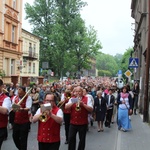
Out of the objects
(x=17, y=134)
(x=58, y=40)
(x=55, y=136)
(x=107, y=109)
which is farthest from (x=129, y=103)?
(x=58, y=40)

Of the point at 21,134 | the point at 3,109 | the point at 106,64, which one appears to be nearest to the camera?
the point at 3,109

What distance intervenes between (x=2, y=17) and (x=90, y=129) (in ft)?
66.3

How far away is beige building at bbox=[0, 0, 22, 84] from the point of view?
29.1 meters

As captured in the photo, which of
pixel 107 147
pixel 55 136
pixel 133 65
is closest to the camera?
pixel 55 136

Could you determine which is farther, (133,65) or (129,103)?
(133,65)

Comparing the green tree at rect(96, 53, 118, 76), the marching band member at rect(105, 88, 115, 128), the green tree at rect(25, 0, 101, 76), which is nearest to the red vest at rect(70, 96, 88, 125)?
the marching band member at rect(105, 88, 115, 128)

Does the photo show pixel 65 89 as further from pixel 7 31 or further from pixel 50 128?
pixel 7 31

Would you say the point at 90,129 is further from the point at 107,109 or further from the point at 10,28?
the point at 10,28

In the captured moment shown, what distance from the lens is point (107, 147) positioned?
8641 mm

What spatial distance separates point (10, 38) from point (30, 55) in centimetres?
1308

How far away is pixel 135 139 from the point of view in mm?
9812

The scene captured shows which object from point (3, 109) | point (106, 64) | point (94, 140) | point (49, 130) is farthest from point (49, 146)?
point (106, 64)

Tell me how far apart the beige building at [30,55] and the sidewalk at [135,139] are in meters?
30.3

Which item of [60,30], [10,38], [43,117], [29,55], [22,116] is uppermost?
[60,30]
